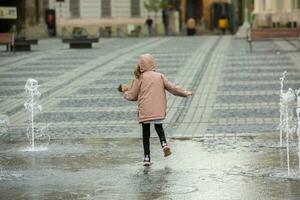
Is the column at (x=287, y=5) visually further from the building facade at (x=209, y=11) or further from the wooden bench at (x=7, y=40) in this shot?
the wooden bench at (x=7, y=40)

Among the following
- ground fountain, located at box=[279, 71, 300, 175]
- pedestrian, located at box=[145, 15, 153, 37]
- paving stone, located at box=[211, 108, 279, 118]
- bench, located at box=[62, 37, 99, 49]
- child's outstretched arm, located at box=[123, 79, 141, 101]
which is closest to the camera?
child's outstretched arm, located at box=[123, 79, 141, 101]

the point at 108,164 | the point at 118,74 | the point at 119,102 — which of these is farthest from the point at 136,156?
the point at 118,74

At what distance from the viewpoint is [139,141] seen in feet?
40.4

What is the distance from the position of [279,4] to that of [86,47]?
1688 cm

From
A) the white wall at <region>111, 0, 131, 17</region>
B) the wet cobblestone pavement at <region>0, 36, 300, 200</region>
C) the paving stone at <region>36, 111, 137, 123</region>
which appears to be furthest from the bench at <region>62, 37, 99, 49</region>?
the white wall at <region>111, 0, 131, 17</region>

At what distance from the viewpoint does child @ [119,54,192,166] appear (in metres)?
10.4

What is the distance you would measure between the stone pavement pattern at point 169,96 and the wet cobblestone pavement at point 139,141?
0.08ft

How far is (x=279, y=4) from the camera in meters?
51.6

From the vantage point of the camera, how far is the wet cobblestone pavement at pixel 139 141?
29.5 ft

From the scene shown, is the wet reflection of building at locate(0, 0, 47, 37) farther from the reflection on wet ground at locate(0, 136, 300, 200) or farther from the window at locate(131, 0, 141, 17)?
the reflection on wet ground at locate(0, 136, 300, 200)

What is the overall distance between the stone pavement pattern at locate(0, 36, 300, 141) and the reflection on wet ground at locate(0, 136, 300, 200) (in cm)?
115

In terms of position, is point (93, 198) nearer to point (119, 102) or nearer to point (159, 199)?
point (159, 199)

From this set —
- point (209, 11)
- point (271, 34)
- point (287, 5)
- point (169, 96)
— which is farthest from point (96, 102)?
point (209, 11)

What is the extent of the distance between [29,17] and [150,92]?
54.9 meters
